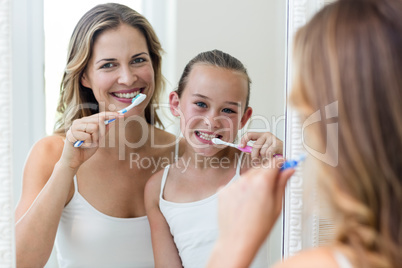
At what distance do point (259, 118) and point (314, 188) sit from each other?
18cm

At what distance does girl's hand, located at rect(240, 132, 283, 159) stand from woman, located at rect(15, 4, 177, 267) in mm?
166

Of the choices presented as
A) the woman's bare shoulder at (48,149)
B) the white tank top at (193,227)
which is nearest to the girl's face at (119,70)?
the woman's bare shoulder at (48,149)

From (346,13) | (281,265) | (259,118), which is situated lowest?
(281,265)

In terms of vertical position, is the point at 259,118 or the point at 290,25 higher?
the point at 290,25

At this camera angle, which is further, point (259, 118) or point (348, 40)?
point (259, 118)

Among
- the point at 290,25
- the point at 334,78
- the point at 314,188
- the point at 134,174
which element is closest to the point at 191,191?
the point at 134,174

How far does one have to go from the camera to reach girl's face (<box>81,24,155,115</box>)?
0.91 metres

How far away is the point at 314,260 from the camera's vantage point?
51cm

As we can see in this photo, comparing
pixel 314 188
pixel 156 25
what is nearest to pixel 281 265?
pixel 314 188

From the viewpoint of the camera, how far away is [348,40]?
0.51 metres

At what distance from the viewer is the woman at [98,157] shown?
91cm

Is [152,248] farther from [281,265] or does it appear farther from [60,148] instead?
[281,265]

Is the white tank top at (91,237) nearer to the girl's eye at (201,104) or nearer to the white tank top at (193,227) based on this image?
the white tank top at (193,227)

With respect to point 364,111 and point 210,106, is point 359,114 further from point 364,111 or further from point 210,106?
point 210,106
